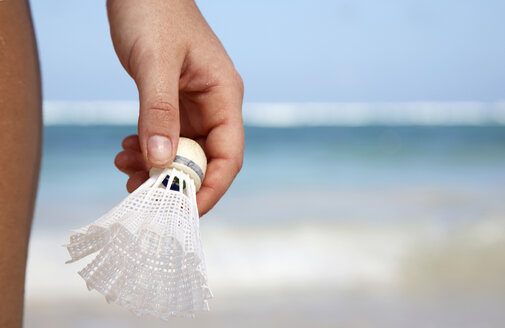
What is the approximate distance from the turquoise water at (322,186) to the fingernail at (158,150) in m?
3.38

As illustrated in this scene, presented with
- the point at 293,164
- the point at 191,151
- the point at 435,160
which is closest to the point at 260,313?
the point at 191,151

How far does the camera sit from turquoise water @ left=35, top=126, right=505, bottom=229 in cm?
461

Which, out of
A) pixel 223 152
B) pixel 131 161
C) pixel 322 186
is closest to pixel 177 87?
pixel 223 152

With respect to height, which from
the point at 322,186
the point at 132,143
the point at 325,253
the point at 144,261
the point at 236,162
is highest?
the point at 322,186

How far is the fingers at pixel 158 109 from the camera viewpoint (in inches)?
36.9

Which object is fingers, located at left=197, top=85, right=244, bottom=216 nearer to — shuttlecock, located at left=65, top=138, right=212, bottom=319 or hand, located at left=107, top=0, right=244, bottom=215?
hand, located at left=107, top=0, right=244, bottom=215

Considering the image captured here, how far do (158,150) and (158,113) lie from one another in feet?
0.26

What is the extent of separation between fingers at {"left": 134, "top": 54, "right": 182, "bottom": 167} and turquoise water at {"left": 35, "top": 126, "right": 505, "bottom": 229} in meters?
3.34

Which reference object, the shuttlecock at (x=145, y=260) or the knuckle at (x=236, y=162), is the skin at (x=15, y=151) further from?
the knuckle at (x=236, y=162)

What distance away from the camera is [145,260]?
0.83 meters

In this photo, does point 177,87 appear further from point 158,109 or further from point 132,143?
point 132,143

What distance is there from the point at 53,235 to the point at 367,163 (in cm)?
645

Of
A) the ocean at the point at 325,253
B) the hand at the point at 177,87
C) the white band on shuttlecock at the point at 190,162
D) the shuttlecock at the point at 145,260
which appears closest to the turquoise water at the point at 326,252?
the ocean at the point at 325,253

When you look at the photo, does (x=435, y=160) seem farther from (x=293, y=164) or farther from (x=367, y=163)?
(x=293, y=164)
